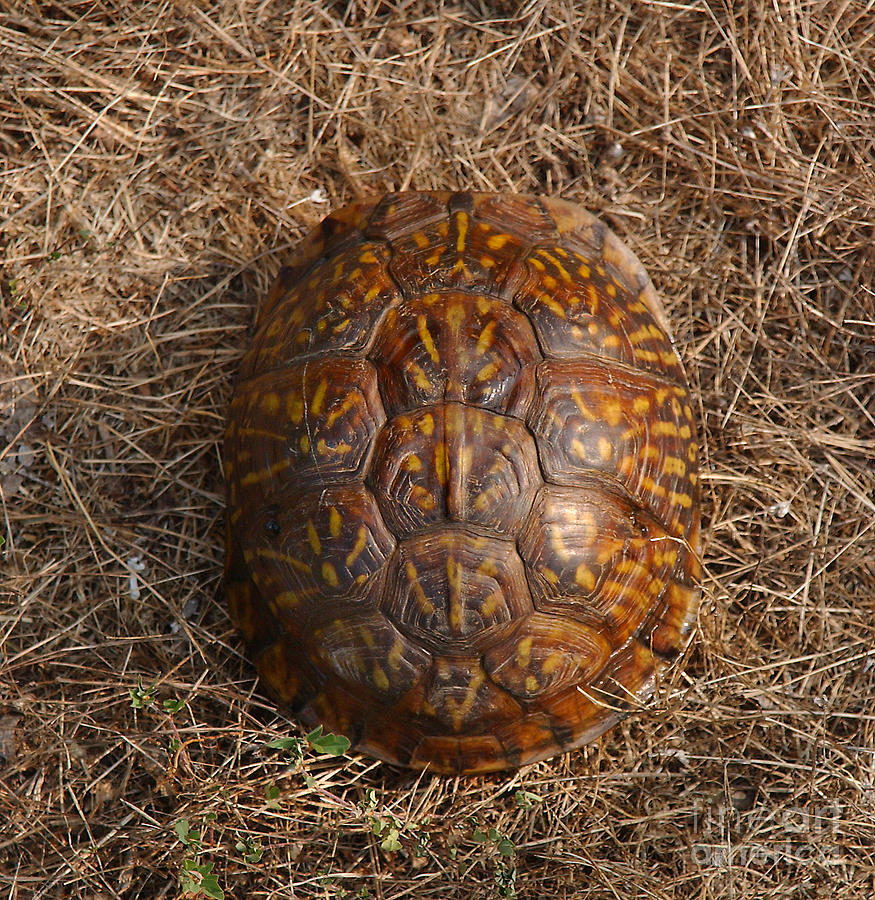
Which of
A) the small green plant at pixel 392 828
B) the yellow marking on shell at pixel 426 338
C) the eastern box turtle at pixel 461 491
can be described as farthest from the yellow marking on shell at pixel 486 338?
the small green plant at pixel 392 828

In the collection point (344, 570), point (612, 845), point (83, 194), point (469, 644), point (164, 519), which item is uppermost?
point (83, 194)

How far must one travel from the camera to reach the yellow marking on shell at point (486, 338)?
2.26 m

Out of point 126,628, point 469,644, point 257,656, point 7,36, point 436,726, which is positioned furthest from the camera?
point 7,36

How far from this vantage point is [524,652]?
231 centimetres

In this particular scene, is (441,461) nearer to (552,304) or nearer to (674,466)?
(552,304)

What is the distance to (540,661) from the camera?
2.35m

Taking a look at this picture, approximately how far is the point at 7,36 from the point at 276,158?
3.74 ft

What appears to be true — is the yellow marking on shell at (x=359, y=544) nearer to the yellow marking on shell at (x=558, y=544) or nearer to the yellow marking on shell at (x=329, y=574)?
the yellow marking on shell at (x=329, y=574)

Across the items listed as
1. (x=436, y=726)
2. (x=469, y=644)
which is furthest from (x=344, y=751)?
(x=469, y=644)

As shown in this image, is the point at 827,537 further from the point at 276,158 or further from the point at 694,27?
the point at 276,158

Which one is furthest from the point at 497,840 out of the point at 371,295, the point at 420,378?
the point at 371,295

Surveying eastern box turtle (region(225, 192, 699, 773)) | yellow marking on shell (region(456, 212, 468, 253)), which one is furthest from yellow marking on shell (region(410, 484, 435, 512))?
yellow marking on shell (region(456, 212, 468, 253))

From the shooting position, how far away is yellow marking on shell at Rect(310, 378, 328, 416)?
2359 mm

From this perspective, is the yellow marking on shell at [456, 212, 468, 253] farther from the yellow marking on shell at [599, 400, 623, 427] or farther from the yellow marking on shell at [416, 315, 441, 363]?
the yellow marking on shell at [599, 400, 623, 427]
